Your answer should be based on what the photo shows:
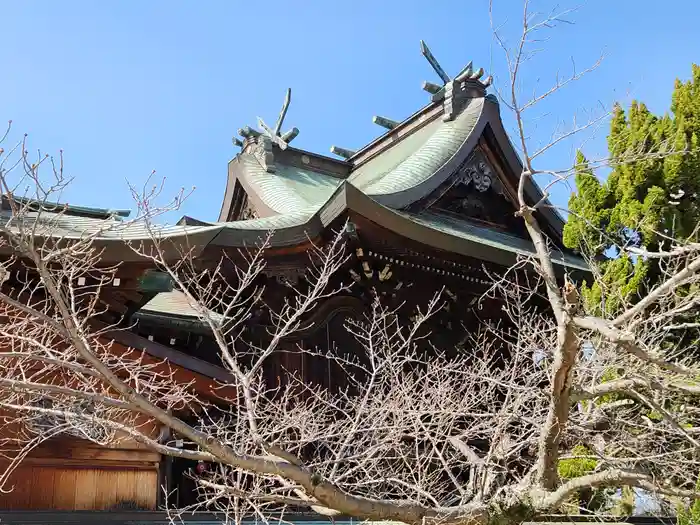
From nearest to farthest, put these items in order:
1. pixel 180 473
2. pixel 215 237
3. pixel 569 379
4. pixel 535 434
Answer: pixel 569 379, pixel 535 434, pixel 215 237, pixel 180 473

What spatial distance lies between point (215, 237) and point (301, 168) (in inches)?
275

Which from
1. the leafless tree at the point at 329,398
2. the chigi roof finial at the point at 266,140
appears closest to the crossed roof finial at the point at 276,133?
the chigi roof finial at the point at 266,140

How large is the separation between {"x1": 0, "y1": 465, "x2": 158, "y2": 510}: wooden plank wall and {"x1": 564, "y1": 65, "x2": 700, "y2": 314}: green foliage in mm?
4461

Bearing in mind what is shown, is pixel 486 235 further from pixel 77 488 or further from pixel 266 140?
pixel 77 488

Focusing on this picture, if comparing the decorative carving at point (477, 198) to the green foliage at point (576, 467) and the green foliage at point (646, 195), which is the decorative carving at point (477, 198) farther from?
the green foliage at point (576, 467)

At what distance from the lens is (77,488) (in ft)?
18.1

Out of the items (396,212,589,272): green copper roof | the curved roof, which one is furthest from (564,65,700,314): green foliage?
the curved roof

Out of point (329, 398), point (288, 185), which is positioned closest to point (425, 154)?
point (288, 185)

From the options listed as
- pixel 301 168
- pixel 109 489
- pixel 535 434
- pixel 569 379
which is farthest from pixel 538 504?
pixel 301 168

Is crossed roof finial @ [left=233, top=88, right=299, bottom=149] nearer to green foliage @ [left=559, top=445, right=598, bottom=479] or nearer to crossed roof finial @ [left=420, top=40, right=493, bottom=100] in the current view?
crossed roof finial @ [left=420, top=40, right=493, bottom=100]

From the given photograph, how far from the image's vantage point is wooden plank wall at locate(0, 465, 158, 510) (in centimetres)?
533

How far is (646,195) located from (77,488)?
6110 mm

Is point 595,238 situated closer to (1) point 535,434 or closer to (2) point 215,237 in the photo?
(1) point 535,434

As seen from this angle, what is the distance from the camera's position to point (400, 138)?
1407cm
